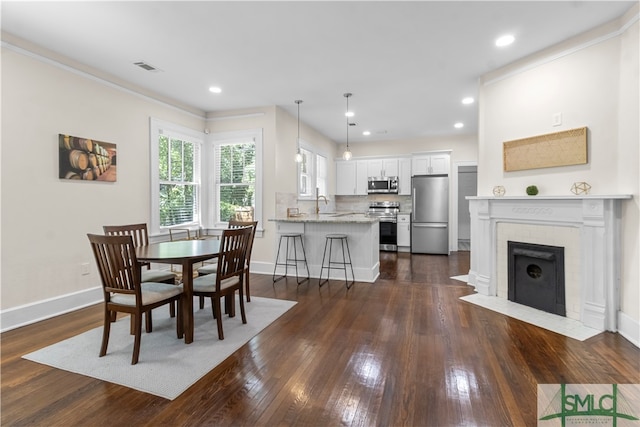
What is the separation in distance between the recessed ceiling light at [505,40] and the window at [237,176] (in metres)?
3.54

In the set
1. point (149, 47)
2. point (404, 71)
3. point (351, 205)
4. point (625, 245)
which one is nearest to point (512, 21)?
point (404, 71)

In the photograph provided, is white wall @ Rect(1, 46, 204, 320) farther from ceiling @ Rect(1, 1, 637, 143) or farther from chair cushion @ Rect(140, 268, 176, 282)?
chair cushion @ Rect(140, 268, 176, 282)

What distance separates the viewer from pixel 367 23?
2.82 metres

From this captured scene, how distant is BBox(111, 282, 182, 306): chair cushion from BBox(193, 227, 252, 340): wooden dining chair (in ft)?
0.69

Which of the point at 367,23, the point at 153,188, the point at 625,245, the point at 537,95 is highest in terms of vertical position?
the point at 367,23

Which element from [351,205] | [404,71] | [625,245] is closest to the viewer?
[625,245]

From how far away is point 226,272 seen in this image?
2.85m

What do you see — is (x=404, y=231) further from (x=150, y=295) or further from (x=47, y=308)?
(x=47, y=308)

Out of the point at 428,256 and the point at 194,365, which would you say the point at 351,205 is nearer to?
the point at 428,256

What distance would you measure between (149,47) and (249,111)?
7.05 feet

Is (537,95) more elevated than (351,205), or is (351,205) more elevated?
(537,95)

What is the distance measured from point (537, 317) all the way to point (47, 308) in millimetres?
5089

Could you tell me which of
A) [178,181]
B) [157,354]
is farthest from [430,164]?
[157,354]

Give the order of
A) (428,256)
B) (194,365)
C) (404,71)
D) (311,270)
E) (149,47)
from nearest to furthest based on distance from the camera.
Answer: (194,365) → (149,47) → (404,71) → (311,270) → (428,256)
